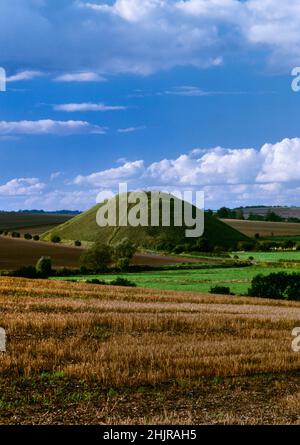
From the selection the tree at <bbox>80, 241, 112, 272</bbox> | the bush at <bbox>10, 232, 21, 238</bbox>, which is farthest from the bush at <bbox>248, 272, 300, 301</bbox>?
the bush at <bbox>10, 232, 21, 238</bbox>

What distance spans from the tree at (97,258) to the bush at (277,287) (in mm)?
38302

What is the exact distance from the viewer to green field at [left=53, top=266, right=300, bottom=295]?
76762 millimetres

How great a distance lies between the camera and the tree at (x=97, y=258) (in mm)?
104562

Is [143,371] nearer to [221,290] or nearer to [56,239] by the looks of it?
[221,290]

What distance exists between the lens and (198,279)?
86.3 metres

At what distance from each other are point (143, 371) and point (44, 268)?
265 ft

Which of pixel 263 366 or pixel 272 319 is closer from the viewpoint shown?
pixel 263 366

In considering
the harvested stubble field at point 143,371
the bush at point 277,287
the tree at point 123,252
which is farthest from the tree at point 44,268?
the harvested stubble field at point 143,371

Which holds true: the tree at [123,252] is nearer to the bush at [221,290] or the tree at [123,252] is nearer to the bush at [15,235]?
the bush at [221,290]

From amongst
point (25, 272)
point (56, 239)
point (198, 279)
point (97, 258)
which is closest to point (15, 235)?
point (56, 239)
